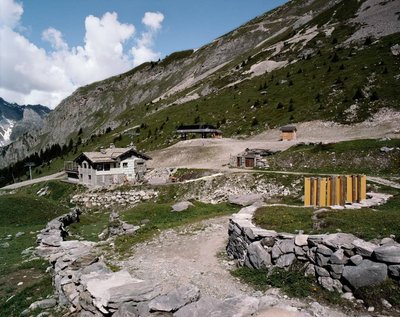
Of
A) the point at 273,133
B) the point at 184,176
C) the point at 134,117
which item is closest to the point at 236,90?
the point at 273,133

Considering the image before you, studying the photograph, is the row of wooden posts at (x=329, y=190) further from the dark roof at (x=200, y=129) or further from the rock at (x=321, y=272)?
the dark roof at (x=200, y=129)

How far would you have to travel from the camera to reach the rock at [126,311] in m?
14.3

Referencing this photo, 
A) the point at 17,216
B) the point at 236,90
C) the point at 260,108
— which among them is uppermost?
the point at 236,90

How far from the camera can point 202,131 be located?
98.9m

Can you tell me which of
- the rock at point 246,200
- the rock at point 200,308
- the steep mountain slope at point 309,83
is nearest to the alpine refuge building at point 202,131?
the steep mountain slope at point 309,83

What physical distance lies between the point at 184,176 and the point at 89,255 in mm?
41333

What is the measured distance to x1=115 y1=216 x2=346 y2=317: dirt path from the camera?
14022mm

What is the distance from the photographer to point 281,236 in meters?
18.0

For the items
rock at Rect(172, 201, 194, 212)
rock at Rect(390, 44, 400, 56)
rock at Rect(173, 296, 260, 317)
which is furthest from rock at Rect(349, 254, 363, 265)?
rock at Rect(390, 44, 400, 56)

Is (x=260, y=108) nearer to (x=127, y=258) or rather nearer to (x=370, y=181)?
(x=370, y=181)

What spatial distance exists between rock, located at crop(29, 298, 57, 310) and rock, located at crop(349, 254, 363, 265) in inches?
560

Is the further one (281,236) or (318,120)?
(318,120)

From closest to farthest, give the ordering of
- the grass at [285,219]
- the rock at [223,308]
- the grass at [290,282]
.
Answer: the rock at [223,308]
the grass at [290,282]
the grass at [285,219]

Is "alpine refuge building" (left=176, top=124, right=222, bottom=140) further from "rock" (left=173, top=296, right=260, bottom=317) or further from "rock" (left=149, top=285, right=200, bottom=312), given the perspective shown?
"rock" (left=173, top=296, right=260, bottom=317)
